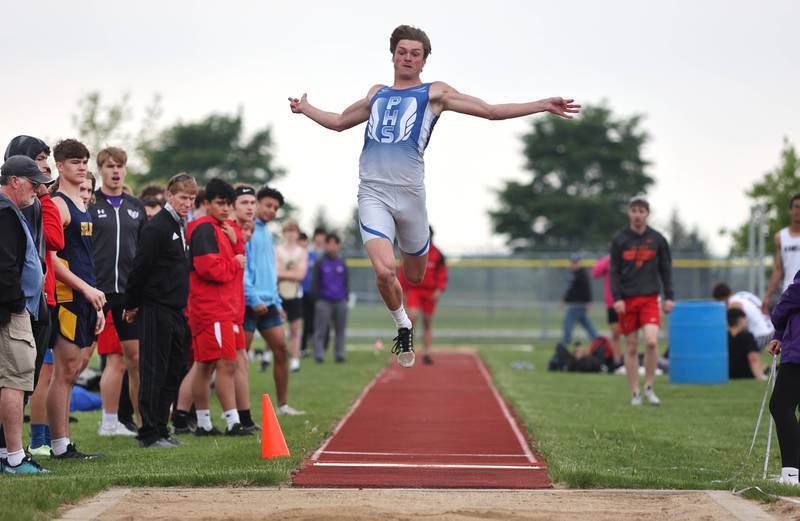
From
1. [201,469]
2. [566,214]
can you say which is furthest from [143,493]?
[566,214]

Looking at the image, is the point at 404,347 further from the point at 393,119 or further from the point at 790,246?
the point at 790,246

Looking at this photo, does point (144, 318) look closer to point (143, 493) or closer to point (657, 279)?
point (143, 493)

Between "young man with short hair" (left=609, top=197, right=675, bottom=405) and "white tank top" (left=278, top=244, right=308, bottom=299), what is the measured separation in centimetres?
595

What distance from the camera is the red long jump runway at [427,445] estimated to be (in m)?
8.17

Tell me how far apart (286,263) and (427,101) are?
10091 millimetres

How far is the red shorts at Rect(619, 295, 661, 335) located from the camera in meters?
14.3

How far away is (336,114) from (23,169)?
102 inches

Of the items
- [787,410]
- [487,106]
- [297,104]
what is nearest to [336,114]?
[297,104]

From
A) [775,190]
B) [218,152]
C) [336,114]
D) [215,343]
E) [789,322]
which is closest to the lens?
[789,322]

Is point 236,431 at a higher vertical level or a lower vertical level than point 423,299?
lower

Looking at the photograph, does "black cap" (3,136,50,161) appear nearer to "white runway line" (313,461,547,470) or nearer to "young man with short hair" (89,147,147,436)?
"young man with short hair" (89,147,147,436)

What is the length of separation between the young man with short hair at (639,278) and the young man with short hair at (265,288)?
4.27 meters

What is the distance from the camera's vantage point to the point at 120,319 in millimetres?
10711

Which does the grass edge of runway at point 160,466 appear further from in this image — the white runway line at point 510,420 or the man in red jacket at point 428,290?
the man in red jacket at point 428,290
